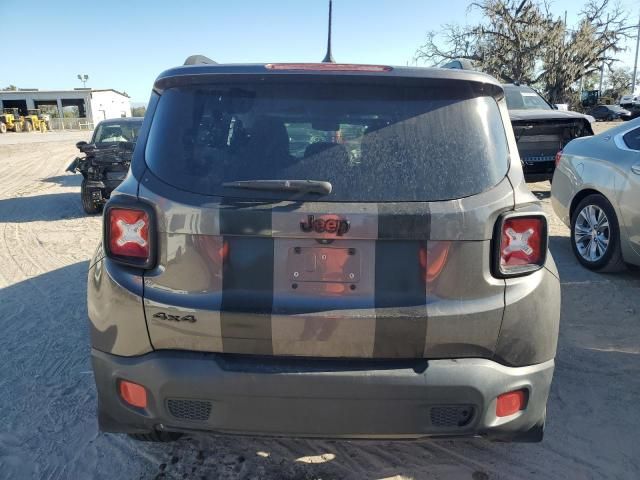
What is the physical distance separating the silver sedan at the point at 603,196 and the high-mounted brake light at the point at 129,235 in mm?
4548

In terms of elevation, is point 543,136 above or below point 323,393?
above

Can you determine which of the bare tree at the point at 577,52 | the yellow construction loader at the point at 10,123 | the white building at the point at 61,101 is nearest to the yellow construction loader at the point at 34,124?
the yellow construction loader at the point at 10,123

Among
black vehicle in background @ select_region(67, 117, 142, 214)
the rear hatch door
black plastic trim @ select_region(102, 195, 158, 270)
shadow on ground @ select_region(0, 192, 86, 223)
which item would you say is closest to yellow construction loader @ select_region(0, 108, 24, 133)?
shadow on ground @ select_region(0, 192, 86, 223)

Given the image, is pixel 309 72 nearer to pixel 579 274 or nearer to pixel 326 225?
pixel 326 225

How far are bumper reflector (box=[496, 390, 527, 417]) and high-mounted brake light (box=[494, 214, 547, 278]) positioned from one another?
1.59 feet

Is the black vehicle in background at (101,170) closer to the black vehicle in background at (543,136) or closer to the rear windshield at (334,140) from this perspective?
the black vehicle in background at (543,136)

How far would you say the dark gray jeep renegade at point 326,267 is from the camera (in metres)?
2.07

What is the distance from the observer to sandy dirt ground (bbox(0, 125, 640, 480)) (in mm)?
2684

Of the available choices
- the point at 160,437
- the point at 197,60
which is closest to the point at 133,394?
the point at 160,437

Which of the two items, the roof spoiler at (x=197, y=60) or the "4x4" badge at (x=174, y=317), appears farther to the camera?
the roof spoiler at (x=197, y=60)

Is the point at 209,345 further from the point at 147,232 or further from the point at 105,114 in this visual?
the point at 105,114

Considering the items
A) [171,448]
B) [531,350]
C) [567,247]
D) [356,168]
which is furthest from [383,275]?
[567,247]

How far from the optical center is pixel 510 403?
7.21 feet

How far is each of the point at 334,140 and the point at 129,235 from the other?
3.01ft
